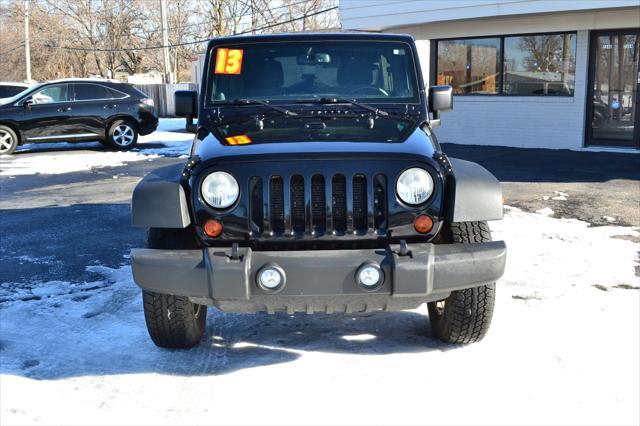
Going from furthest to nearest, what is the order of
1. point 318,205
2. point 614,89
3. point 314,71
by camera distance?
point 614,89 → point 314,71 → point 318,205

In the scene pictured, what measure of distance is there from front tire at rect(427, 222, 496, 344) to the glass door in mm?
11451

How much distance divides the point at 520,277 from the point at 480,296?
182 cm

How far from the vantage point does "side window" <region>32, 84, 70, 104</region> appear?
50.6 ft

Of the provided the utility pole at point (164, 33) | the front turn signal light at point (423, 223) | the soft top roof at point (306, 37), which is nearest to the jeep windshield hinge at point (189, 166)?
the front turn signal light at point (423, 223)

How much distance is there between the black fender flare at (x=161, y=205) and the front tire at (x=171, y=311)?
20 centimetres

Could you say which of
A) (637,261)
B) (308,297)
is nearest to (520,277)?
(637,261)

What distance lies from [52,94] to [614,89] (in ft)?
39.8

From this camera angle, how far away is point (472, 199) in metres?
3.50

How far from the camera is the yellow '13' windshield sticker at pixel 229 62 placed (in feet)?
15.5

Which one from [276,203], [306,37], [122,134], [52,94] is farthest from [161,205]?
[52,94]

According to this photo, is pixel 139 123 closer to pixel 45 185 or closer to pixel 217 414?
pixel 45 185

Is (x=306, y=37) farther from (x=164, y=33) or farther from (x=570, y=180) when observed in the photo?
(x=164, y=33)

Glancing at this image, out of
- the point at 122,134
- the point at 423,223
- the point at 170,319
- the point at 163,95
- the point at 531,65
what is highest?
the point at 163,95

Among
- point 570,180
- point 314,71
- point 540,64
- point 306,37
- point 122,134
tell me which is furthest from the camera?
point 122,134
